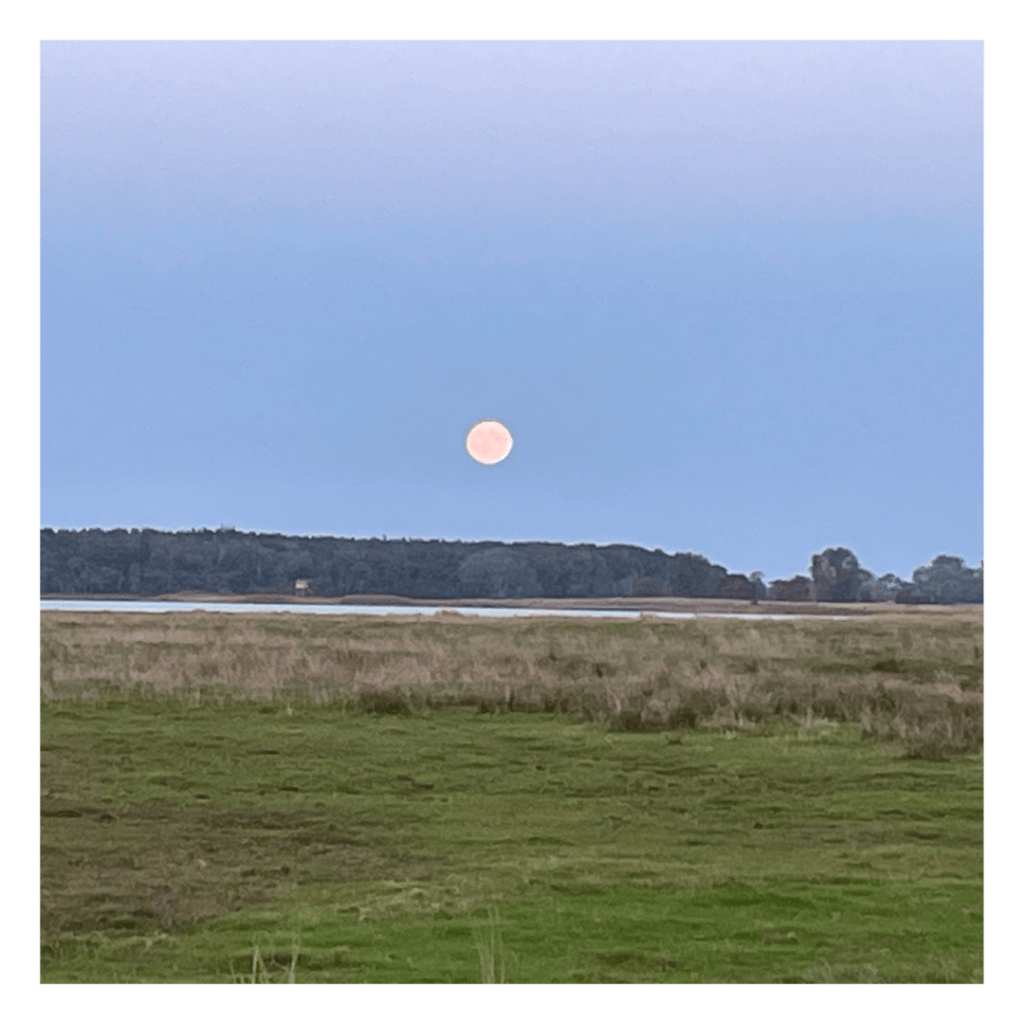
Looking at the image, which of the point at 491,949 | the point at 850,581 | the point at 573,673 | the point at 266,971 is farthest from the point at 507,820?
the point at 850,581

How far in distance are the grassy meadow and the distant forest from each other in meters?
50.7

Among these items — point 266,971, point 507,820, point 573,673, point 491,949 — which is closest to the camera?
point 266,971

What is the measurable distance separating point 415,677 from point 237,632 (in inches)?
601

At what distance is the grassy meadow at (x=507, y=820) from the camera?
28.8 ft

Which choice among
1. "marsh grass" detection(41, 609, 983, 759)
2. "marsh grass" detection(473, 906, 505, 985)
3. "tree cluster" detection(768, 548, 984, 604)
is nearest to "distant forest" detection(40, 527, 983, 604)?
"tree cluster" detection(768, 548, 984, 604)

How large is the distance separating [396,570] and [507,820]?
74100 mm

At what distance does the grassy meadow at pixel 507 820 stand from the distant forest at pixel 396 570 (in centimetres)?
5068

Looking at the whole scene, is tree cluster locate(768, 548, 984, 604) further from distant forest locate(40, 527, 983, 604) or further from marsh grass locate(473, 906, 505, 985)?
marsh grass locate(473, 906, 505, 985)

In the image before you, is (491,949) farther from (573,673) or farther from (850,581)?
(850,581)

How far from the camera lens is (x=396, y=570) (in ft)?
286

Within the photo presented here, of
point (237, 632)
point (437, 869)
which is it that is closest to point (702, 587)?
point (237, 632)
